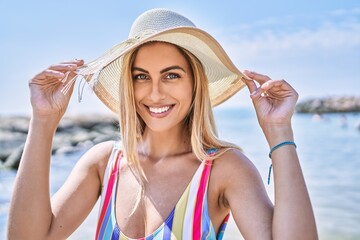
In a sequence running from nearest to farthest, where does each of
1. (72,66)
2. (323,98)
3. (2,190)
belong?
1. (72,66)
2. (2,190)
3. (323,98)

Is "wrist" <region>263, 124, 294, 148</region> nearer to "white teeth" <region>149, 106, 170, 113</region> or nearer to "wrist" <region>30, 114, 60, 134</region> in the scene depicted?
"white teeth" <region>149, 106, 170, 113</region>

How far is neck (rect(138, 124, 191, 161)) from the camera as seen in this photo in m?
2.77

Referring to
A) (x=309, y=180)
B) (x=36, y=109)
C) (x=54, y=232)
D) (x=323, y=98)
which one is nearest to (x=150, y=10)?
(x=36, y=109)

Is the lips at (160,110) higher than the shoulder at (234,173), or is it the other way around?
the lips at (160,110)

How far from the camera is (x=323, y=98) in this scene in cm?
3278

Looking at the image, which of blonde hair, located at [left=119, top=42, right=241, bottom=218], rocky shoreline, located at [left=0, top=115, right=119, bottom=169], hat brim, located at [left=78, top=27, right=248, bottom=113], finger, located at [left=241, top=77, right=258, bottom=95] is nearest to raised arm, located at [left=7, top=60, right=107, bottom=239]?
hat brim, located at [left=78, top=27, right=248, bottom=113]

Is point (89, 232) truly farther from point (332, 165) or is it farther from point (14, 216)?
point (332, 165)

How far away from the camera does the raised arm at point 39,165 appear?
2486 millimetres

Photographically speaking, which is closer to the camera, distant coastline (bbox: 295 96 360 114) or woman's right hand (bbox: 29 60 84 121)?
woman's right hand (bbox: 29 60 84 121)

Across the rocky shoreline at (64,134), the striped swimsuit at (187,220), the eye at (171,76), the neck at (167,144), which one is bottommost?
the rocky shoreline at (64,134)

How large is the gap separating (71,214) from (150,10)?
0.98m

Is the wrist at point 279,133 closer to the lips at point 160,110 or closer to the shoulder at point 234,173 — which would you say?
the shoulder at point 234,173

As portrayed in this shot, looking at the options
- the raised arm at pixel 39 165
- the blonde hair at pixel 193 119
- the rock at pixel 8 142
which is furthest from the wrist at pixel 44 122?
the rock at pixel 8 142

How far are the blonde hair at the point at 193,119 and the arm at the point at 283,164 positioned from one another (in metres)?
0.28
